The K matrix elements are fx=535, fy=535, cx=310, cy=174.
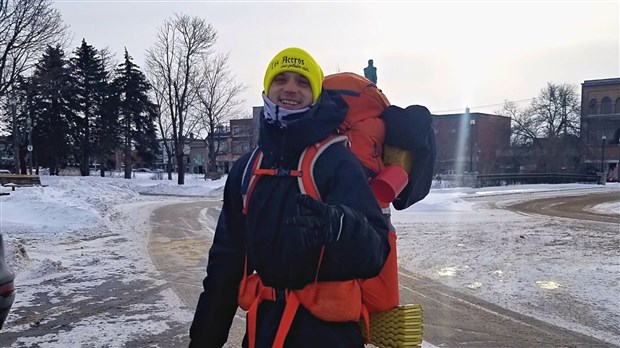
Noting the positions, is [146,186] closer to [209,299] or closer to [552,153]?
[209,299]

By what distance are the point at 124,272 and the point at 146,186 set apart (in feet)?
99.8

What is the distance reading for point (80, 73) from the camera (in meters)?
47.7

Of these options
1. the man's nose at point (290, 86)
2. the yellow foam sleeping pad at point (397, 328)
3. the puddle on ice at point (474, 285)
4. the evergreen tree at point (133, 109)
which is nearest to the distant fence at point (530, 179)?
the evergreen tree at point (133, 109)

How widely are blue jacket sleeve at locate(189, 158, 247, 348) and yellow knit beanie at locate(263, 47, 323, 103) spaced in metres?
0.40

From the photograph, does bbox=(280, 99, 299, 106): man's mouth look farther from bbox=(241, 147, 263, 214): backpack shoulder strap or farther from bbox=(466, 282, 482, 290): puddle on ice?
bbox=(466, 282, 482, 290): puddle on ice

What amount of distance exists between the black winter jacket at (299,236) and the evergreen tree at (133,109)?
1945 inches

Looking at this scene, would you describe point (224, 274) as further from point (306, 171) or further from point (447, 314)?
point (447, 314)

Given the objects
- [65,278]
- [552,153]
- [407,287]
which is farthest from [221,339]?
[552,153]

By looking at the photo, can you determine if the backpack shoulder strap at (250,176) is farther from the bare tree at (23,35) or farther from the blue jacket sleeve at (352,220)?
the bare tree at (23,35)

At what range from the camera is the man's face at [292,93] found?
203 cm

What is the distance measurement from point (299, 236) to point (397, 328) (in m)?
0.63

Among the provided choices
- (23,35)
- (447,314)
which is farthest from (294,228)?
(23,35)

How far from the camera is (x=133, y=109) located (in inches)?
1944

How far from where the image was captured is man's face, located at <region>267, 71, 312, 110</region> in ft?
6.67
